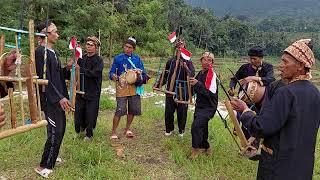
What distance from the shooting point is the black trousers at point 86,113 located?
6574 mm

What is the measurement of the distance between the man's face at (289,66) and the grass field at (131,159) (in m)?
2.47

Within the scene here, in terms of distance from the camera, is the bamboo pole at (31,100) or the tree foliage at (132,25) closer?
the bamboo pole at (31,100)

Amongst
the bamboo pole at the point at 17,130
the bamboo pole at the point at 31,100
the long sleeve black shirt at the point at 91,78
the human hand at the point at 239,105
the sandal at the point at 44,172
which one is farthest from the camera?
the long sleeve black shirt at the point at 91,78

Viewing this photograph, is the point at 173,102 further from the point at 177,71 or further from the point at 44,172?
the point at 44,172

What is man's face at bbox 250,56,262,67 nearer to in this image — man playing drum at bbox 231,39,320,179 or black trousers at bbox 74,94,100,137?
black trousers at bbox 74,94,100,137

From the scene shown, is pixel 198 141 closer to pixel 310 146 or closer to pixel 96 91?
pixel 96 91

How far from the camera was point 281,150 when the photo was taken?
318cm

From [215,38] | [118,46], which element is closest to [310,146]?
[118,46]

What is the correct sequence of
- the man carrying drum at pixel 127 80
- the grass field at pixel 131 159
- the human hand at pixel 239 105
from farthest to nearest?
the man carrying drum at pixel 127 80, the grass field at pixel 131 159, the human hand at pixel 239 105

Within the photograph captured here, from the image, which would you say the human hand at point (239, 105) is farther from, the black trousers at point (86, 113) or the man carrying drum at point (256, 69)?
the black trousers at point (86, 113)

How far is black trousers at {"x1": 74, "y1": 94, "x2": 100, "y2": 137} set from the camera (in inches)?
259

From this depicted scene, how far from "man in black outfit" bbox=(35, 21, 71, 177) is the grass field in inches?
11.6

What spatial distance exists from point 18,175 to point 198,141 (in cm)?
262

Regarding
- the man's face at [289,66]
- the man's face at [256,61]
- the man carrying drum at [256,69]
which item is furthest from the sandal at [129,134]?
the man's face at [289,66]
